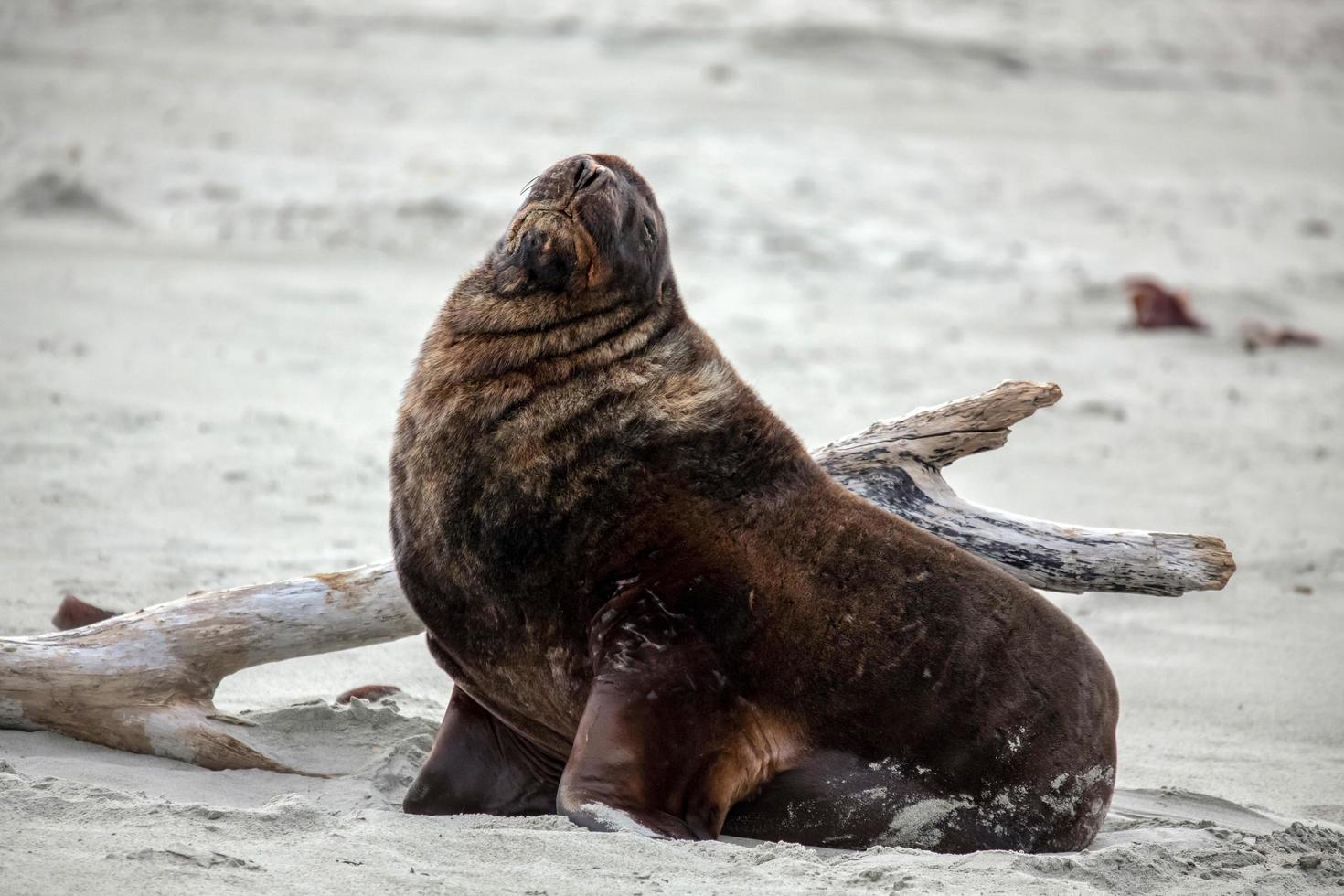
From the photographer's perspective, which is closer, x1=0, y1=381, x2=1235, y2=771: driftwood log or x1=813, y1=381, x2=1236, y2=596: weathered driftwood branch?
x1=0, y1=381, x2=1235, y2=771: driftwood log

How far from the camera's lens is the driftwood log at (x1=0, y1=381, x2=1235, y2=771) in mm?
4059

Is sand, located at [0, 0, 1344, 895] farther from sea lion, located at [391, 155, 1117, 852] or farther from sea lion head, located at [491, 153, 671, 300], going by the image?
sea lion head, located at [491, 153, 671, 300]

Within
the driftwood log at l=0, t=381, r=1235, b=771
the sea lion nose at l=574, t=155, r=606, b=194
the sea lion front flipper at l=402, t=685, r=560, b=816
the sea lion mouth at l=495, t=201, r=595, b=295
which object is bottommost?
the sea lion front flipper at l=402, t=685, r=560, b=816

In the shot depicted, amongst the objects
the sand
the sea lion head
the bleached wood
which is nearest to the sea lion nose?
the sea lion head

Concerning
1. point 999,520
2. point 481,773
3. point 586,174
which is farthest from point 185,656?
point 999,520

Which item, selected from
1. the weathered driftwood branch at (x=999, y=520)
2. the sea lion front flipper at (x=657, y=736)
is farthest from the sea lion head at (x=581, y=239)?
the weathered driftwood branch at (x=999, y=520)

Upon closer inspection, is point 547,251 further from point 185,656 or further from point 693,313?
point 693,313

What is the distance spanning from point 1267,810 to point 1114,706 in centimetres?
89

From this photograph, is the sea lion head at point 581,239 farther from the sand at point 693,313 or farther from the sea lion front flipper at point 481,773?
the sand at point 693,313

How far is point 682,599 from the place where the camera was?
3.52m

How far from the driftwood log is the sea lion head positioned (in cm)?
100

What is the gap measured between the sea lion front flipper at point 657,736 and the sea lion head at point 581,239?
73 cm

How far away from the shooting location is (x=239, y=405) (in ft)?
26.5

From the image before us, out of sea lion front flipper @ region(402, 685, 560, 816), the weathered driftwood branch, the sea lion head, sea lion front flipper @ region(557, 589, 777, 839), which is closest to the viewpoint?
sea lion front flipper @ region(557, 589, 777, 839)
